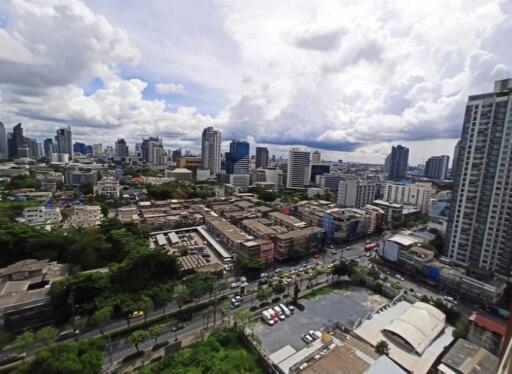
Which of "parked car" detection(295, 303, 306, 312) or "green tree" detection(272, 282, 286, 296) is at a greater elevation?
"green tree" detection(272, 282, 286, 296)

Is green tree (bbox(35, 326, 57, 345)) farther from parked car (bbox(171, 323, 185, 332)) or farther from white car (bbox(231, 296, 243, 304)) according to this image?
white car (bbox(231, 296, 243, 304))

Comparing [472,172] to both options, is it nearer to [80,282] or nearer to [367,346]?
[367,346]

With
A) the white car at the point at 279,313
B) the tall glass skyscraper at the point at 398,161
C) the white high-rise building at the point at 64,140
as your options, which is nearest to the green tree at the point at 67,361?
the white car at the point at 279,313

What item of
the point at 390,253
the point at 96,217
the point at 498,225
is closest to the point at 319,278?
the point at 390,253

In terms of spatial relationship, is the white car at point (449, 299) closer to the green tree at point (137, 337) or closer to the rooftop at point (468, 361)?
the rooftop at point (468, 361)

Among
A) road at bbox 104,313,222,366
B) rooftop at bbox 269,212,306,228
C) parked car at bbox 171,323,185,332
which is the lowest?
road at bbox 104,313,222,366

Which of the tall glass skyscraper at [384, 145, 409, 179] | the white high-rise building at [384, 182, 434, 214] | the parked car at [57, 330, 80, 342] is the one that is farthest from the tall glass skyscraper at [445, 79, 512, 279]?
the tall glass skyscraper at [384, 145, 409, 179]

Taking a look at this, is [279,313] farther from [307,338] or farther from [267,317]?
[307,338]
